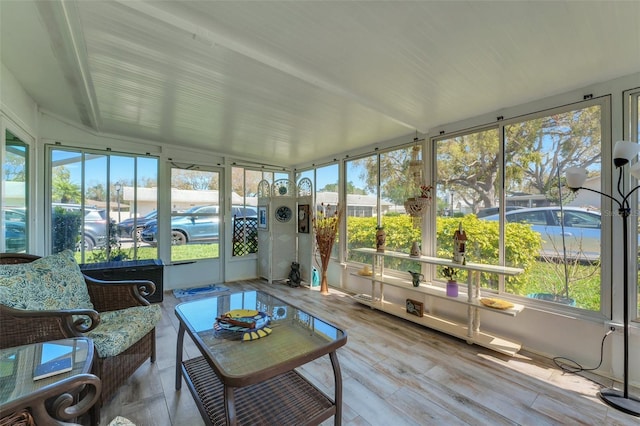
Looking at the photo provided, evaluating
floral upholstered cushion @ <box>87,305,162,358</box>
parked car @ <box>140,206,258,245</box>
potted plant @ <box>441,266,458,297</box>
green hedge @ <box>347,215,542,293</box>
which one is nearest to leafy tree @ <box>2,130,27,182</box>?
parked car @ <box>140,206,258,245</box>

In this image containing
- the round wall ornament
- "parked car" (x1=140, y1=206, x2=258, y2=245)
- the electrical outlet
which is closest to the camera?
the electrical outlet

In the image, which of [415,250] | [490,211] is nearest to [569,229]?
[490,211]

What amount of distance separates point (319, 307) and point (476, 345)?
78.1 inches

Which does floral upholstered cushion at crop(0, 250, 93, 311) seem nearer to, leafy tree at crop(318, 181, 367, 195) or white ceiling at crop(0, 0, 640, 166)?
white ceiling at crop(0, 0, 640, 166)

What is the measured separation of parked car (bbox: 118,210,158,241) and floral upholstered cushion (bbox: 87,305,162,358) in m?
2.46

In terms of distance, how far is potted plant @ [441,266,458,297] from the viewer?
3006mm

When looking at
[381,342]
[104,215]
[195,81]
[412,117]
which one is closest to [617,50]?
[412,117]

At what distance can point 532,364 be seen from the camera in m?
2.40

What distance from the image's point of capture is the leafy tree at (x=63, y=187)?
3.68m

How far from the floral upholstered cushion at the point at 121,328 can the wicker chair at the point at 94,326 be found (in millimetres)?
53

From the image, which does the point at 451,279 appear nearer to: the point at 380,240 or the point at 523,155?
the point at 380,240

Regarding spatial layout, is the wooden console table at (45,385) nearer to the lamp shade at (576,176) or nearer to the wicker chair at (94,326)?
the wicker chair at (94,326)

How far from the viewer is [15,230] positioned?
273cm

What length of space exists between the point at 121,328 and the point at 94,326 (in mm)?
222
